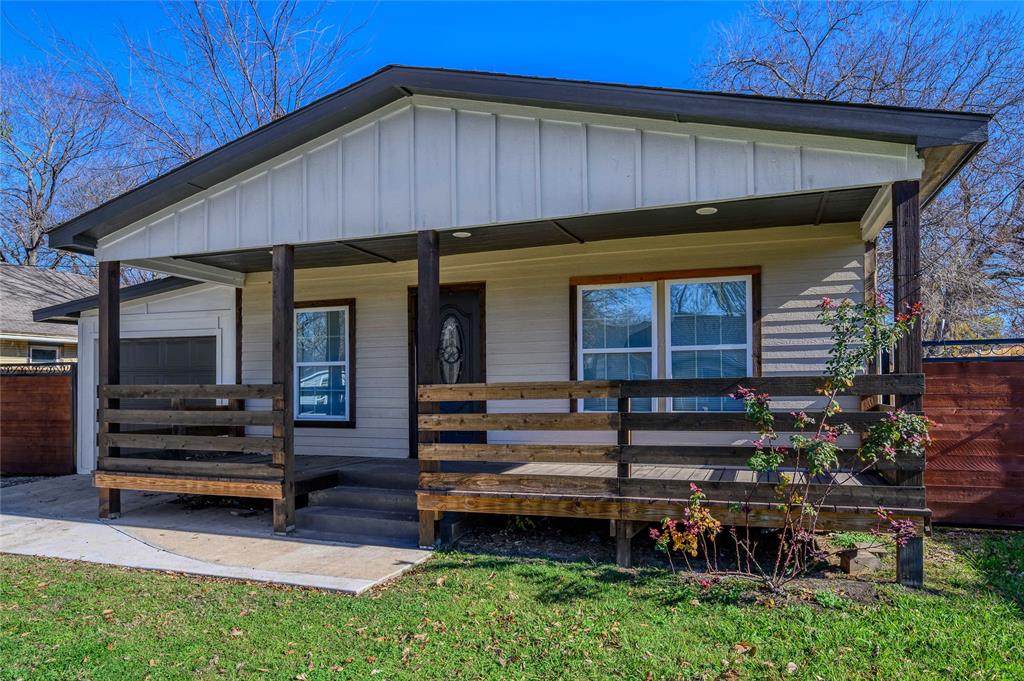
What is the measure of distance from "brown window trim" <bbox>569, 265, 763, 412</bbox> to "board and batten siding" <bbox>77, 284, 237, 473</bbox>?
15.2 ft

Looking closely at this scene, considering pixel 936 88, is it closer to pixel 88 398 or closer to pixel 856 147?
pixel 856 147

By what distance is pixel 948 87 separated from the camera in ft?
41.5

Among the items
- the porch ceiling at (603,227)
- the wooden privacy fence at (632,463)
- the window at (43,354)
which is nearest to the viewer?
the wooden privacy fence at (632,463)

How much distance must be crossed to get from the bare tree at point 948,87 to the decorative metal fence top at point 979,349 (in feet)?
17.6

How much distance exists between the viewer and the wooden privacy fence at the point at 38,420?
10.2 m

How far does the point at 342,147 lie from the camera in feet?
20.2

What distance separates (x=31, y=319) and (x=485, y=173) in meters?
13.0

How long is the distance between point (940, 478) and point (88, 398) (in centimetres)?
1096

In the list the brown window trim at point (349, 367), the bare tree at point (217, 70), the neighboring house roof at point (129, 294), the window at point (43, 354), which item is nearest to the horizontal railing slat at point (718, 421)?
the brown window trim at point (349, 367)

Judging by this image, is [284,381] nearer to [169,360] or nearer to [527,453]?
[527,453]

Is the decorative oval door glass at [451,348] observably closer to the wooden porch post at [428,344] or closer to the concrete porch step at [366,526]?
the concrete porch step at [366,526]

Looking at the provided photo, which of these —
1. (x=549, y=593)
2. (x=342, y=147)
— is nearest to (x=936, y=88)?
(x=342, y=147)

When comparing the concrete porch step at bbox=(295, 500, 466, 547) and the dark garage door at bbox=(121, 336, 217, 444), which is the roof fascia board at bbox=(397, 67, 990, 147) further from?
the dark garage door at bbox=(121, 336, 217, 444)

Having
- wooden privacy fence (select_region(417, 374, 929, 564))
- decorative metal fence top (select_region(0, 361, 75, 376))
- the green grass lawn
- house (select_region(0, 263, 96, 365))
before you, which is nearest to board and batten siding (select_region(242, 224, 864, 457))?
wooden privacy fence (select_region(417, 374, 929, 564))
